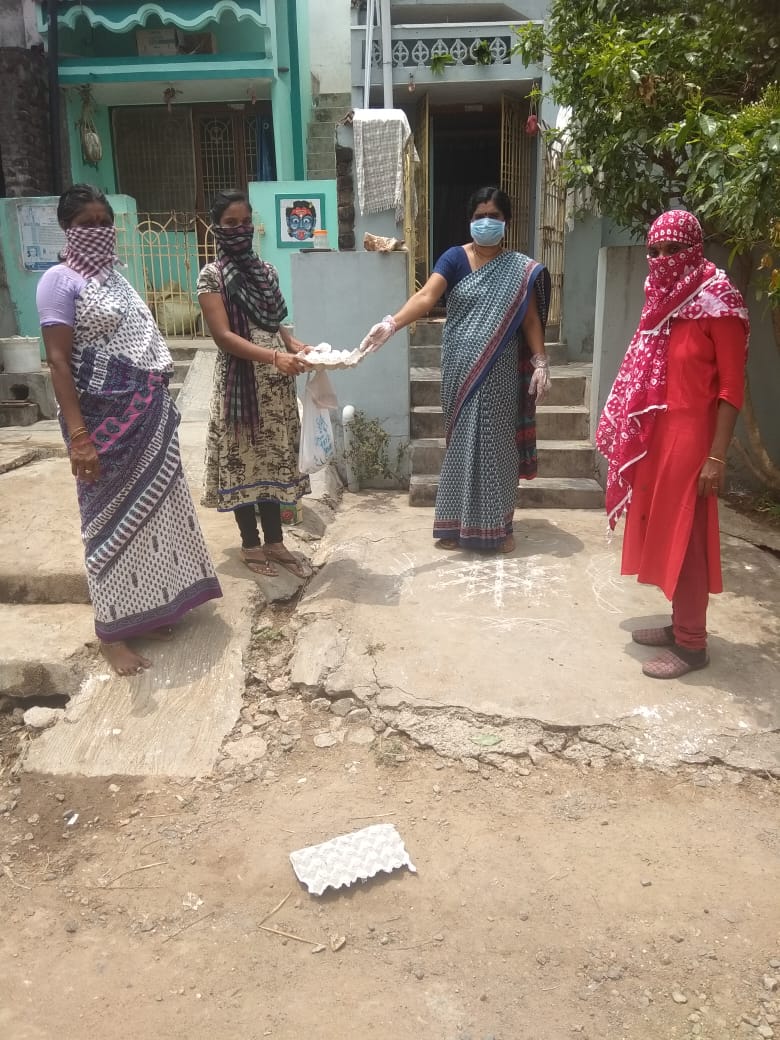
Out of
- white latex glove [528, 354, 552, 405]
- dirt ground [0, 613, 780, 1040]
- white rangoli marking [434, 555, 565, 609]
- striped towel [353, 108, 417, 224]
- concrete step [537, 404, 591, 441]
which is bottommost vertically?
dirt ground [0, 613, 780, 1040]

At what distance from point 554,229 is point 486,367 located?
4.17 metres

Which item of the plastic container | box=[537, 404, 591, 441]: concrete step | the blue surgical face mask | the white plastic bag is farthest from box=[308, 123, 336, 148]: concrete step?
the white plastic bag

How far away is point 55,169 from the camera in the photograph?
33.2 ft

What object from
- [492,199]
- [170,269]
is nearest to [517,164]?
[170,269]

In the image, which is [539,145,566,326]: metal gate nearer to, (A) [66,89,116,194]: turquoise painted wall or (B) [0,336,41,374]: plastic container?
(B) [0,336,41,374]: plastic container

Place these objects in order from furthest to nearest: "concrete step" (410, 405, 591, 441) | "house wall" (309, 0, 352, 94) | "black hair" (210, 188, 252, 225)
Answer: "house wall" (309, 0, 352, 94)
"concrete step" (410, 405, 591, 441)
"black hair" (210, 188, 252, 225)

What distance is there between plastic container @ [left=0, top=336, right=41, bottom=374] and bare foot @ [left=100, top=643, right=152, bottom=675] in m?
6.01

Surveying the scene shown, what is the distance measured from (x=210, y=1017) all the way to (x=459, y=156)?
10836mm

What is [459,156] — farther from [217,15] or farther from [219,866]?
[219,866]

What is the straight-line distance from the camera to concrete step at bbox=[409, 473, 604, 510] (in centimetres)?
522

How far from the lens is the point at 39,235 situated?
29.9 ft

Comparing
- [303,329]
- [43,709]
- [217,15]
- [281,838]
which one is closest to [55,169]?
[217,15]

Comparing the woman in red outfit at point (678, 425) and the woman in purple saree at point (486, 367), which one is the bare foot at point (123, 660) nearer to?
the woman in purple saree at point (486, 367)

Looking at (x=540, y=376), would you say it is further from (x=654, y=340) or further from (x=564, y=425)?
(x=564, y=425)
